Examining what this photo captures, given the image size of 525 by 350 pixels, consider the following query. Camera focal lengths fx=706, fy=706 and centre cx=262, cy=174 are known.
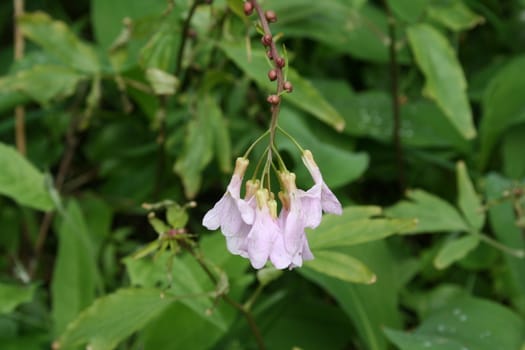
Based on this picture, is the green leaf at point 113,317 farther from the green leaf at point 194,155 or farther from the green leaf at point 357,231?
the green leaf at point 194,155

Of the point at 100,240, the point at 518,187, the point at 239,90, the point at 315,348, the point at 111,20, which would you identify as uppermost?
the point at 111,20

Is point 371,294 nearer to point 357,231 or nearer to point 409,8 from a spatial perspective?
point 357,231

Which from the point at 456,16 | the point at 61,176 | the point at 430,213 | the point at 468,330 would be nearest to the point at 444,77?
the point at 456,16

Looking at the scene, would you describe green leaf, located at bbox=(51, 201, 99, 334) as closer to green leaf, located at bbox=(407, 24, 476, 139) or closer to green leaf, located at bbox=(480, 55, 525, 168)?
green leaf, located at bbox=(407, 24, 476, 139)

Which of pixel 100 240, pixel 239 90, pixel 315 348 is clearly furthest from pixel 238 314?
pixel 239 90

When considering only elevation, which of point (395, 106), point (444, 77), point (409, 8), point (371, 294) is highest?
point (409, 8)

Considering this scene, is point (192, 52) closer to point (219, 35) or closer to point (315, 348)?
point (219, 35)
